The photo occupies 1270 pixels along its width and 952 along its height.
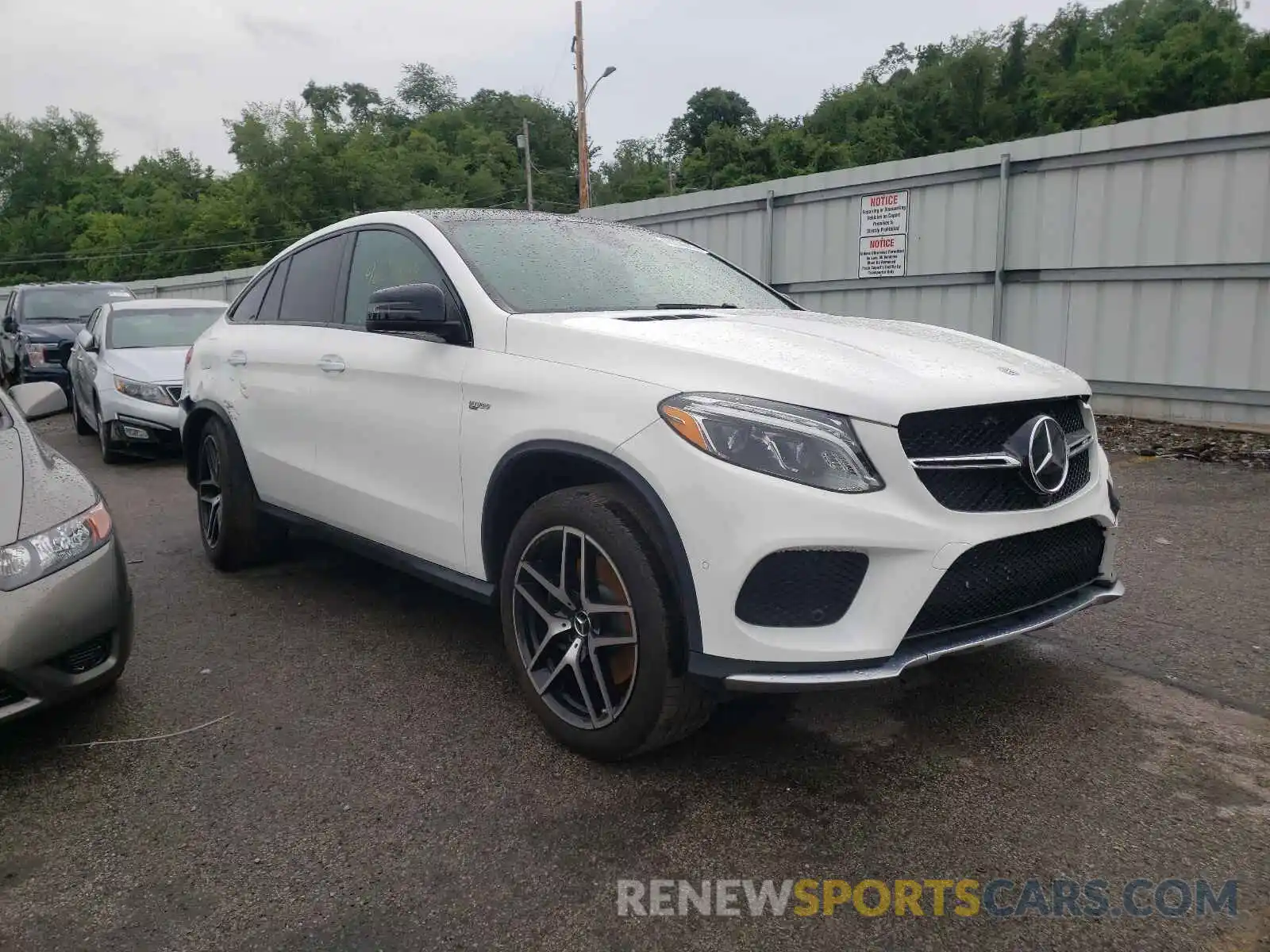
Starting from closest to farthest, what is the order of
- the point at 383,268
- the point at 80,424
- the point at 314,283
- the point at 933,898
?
1. the point at 933,898
2. the point at 383,268
3. the point at 314,283
4. the point at 80,424

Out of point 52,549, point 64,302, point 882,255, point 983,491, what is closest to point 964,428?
point 983,491

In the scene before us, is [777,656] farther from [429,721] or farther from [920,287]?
[920,287]

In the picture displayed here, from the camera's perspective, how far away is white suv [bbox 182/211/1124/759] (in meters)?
2.47

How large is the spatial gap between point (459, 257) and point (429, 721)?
163 centimetres

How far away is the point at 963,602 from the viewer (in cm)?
260

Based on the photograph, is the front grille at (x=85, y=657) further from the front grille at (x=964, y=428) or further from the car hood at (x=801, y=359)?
the front grille at (x=964, y=428)

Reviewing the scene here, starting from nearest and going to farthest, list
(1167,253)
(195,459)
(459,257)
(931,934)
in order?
(931,934)
(459,257)
(195,459)
(1167,253)

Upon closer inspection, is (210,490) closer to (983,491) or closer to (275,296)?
(275,296)

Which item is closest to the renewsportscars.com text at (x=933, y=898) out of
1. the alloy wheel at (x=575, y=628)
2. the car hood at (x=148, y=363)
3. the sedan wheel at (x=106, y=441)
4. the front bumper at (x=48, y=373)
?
the alloy wheel at (x=575, y=628)

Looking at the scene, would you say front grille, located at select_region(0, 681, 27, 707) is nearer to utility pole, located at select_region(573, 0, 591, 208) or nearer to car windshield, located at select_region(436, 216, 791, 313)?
car windshield, located at select_region(436, 216, 791, 313)

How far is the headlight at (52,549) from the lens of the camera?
9.30 feet

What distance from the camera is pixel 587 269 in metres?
3.71

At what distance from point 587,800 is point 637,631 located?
1.70 ft

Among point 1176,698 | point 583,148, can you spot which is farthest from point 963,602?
point 583,148
